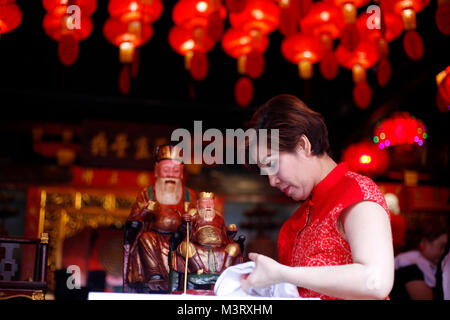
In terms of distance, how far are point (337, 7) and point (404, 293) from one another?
168cm

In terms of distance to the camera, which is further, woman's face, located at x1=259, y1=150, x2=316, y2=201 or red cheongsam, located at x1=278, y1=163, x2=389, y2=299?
woman's face, located at x1=259, y1=150, x2=316, y2=201

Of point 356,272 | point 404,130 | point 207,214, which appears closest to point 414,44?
point 404,130

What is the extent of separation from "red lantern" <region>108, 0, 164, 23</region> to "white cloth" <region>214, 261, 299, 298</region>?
2041mm

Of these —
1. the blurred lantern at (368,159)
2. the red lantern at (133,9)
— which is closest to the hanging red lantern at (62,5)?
the red lantern at (133,9)

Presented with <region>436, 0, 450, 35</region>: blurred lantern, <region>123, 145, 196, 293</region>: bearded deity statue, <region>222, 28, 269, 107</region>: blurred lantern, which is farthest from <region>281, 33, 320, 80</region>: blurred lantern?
<region>123, 145, 196, 293</region>: bearded deity statue

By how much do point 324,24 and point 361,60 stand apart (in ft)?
1.44

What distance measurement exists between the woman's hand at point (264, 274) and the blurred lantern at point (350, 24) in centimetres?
206

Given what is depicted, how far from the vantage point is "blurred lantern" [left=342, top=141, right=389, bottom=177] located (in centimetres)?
420

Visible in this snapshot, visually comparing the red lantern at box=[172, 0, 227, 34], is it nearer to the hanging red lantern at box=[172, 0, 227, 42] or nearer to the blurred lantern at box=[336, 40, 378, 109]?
the hanging red lantern at box=[172, 0, 227, 42]

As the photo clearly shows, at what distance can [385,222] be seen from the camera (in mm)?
937

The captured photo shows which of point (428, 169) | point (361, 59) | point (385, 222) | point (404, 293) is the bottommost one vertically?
point (404, 293)

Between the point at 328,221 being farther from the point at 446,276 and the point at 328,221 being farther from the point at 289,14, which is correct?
the point at 289,14
